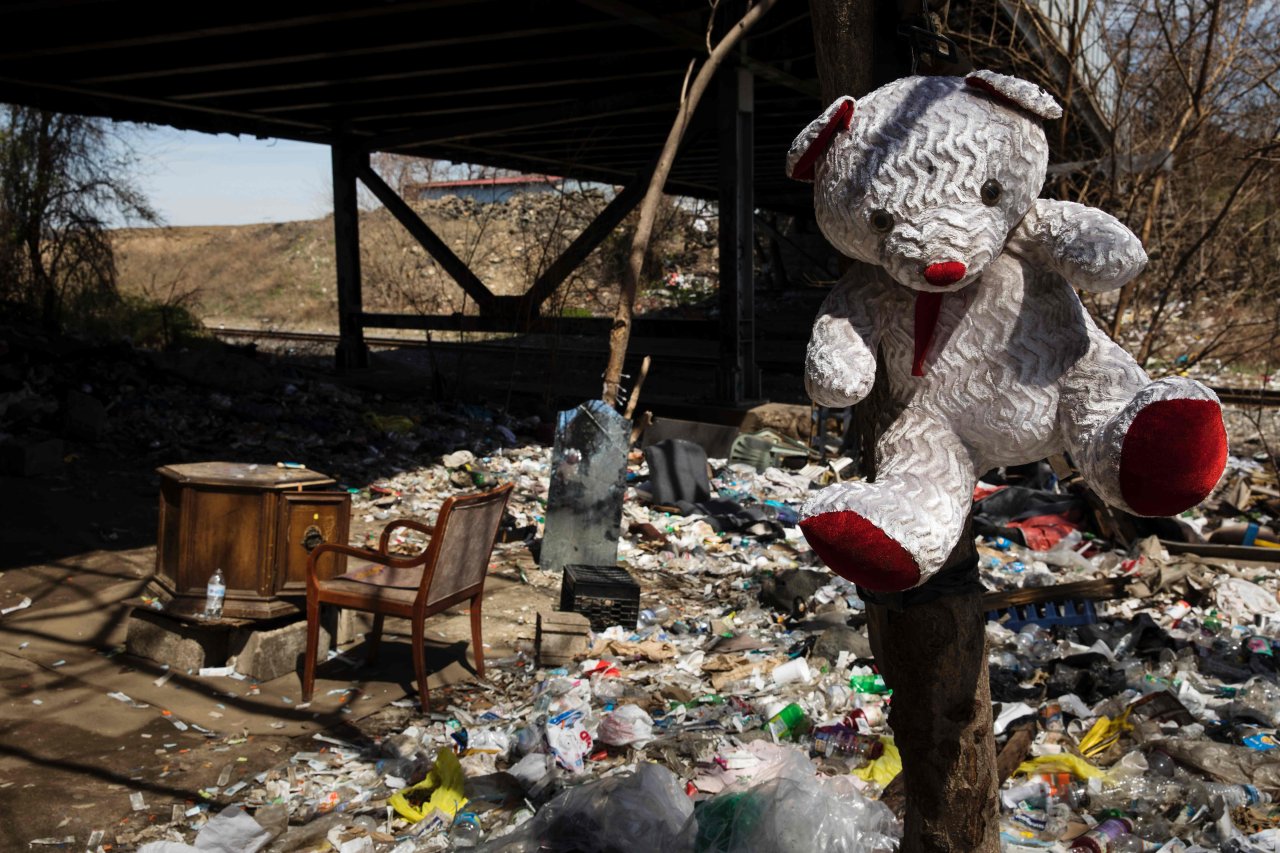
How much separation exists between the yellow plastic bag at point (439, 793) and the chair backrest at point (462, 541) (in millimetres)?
1025

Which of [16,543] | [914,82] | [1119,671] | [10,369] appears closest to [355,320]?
[10,369]

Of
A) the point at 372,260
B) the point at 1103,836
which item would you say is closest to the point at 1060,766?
the point at 1103,836

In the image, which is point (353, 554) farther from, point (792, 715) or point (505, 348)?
point (505, 348)

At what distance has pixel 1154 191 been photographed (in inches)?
273

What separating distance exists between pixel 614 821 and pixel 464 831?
2.36 ft

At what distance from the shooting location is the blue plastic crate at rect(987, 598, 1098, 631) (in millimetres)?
5480

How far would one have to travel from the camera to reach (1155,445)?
4.33 ft

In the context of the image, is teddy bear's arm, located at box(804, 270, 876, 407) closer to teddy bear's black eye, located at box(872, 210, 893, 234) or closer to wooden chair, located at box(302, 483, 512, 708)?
teddy bear's black eye, located at box(872, 210, 893, 234)

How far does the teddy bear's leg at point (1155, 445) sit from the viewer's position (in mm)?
1304

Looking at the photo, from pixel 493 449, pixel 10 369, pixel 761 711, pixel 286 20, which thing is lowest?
pixel 761 711

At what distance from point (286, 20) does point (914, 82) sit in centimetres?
749

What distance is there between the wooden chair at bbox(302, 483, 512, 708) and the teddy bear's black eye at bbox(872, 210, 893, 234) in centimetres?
324

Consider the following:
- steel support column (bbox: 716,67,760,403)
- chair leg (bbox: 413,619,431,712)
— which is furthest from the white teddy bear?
steel support column (bbox: 716,67,760,403)

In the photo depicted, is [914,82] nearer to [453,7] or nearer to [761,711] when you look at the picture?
[761,711]
